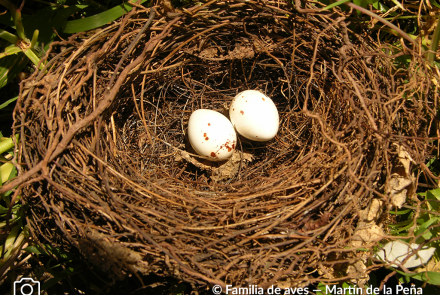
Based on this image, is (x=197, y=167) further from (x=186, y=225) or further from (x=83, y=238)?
(x=83, y=238)

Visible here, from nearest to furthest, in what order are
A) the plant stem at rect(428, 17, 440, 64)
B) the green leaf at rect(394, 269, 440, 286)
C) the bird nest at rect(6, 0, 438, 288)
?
the bird nest at rect(6, 0, 438, 288) → the green leaf at rect(394, 269, 440, 286) → the plant stem at rect(428, 17, 440, 64)

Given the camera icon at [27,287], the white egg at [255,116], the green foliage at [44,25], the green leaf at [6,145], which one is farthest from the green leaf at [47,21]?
the camera icon at [27,287]

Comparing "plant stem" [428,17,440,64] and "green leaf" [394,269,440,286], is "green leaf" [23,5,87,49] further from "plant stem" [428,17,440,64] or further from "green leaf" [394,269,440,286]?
"green leaf" [394,269,440,286]

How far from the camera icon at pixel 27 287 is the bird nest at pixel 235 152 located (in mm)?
248

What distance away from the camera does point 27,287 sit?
1.40 metres

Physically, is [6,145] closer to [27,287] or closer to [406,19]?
[27,287]

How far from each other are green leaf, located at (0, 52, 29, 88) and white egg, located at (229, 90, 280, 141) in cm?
116

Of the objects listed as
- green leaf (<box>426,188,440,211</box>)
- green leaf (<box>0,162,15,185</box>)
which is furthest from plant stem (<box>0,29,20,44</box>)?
green leaf (<box>426,188,440,211</box>)

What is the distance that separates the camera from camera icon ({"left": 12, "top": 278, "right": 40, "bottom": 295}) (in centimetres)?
139

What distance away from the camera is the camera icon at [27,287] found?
1387mm

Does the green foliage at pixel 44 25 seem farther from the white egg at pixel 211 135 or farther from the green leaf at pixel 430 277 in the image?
the green leaf at pixel 430 277

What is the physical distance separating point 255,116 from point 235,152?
304 millimetres

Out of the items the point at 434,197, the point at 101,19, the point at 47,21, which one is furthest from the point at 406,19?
the point at 47,21

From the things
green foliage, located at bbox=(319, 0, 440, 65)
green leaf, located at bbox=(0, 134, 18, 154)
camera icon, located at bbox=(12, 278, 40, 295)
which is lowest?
camera icon, located at bbox=(12, 278, 40, 295)
